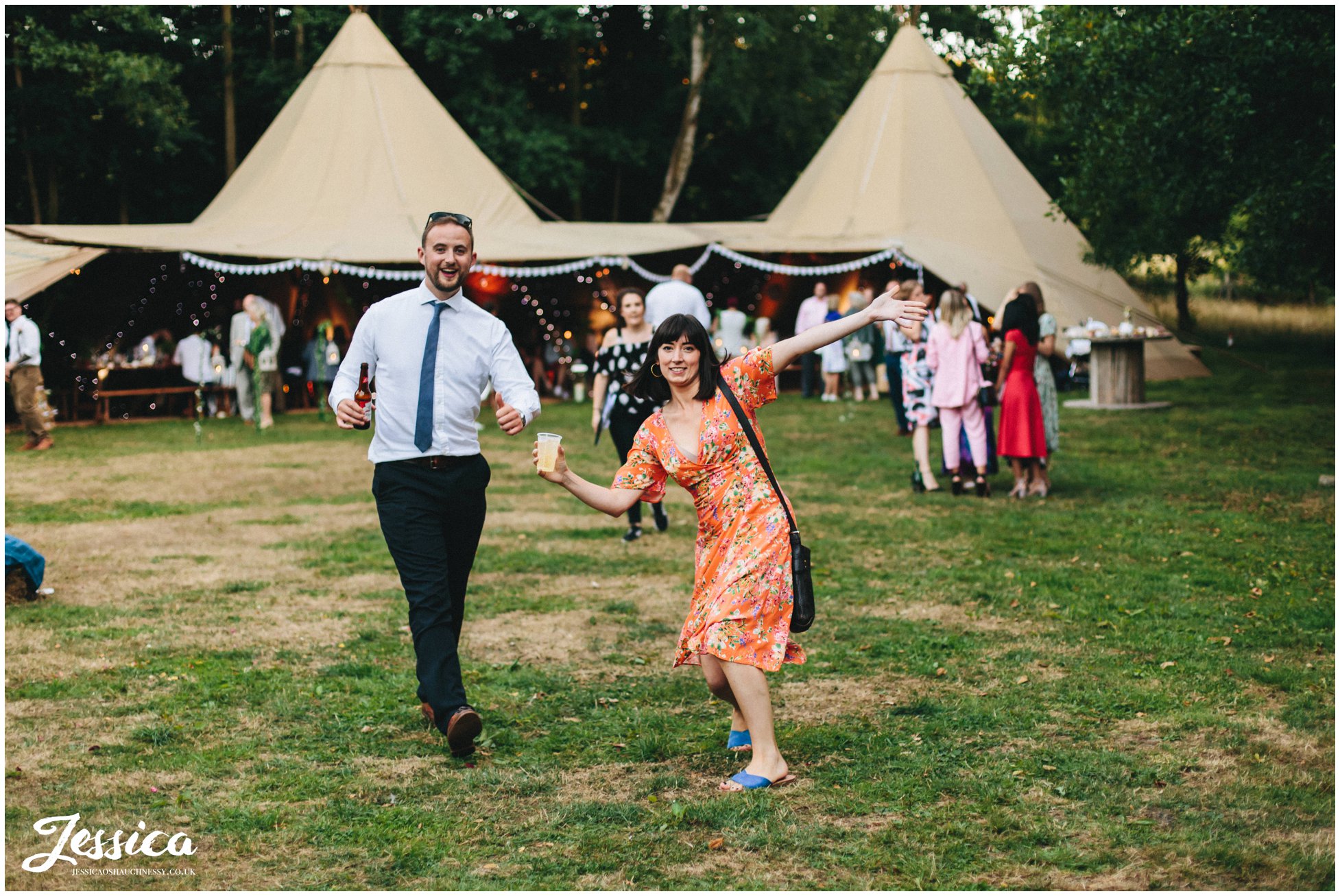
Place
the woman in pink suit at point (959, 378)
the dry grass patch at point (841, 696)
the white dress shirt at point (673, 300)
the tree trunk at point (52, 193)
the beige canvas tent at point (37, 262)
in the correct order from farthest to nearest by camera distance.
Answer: the tree trunk at point (52, 193), the beige canvas tent at point (37, 262), the woman in pink suit at point (959, 378), the white dress shirt at point (673, 300), the dry grass patch at point (841, 696)

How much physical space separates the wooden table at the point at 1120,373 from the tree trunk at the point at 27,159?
21.5 m

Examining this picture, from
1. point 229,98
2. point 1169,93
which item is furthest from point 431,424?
point 229,98

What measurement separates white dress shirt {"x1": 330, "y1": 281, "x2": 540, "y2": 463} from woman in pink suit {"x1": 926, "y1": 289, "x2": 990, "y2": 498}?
6655 mm

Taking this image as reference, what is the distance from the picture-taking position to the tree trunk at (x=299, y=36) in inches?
1163

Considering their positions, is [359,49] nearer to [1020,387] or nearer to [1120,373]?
[1120,373]

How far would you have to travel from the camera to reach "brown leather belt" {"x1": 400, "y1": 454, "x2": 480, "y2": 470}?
5.05 metres

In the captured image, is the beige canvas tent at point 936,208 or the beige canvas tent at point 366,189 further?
the beige canvas tent at point 936,208

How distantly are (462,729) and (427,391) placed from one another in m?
1.28

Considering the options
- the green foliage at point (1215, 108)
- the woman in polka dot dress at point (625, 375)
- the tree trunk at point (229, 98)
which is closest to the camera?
the woman in polka dot dress at point (625, 375)

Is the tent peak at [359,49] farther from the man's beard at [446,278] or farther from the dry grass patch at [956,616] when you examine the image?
the man's beard at [446,278]

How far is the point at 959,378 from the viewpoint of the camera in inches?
437

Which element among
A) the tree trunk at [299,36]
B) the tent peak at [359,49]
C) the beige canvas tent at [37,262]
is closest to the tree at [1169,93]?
the tent peak at [359,49]

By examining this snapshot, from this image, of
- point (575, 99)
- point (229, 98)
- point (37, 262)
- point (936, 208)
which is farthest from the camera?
point (575, 99)

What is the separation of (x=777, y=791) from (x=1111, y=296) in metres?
21.7
